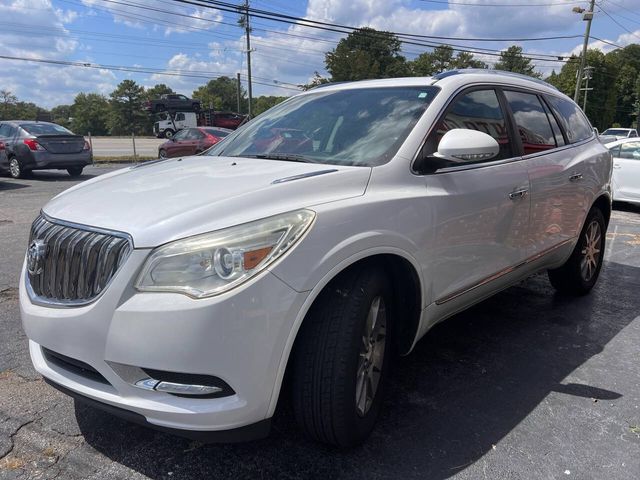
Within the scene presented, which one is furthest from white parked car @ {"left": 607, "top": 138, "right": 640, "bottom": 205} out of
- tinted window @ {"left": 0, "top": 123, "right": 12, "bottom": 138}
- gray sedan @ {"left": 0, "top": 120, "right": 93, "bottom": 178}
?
tinted window @ {"left": 0, "top": 123, "right": 12, "bottom": 138}

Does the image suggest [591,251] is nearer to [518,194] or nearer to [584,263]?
[584,263]

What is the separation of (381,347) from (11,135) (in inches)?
588

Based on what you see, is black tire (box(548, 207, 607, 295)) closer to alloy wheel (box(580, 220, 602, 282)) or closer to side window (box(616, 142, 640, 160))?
alloy wheel (box(580, 220, 602, 282))

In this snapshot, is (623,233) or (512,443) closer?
(512,443)

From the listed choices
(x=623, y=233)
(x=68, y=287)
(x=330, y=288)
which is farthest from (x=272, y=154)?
(x=623, y=233)

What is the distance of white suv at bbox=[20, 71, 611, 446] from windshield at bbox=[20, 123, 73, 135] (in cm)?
1265

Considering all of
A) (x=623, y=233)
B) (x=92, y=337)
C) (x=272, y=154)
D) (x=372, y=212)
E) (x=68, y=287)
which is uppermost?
(x=272, y=154)

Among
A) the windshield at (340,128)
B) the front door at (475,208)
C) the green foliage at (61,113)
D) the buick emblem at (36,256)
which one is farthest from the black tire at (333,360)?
the green foliage at (61,113)

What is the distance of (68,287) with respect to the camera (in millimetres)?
2139

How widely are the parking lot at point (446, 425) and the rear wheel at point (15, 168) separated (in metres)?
11.5

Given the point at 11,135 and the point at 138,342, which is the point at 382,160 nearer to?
the point at 138,342

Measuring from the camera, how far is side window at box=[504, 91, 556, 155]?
12.0 ft

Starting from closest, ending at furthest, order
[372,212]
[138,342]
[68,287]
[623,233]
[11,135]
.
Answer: [138,342]
[68,287]
[372,212]
[623,233]
[11,135]

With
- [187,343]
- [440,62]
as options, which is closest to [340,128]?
[187,343]
